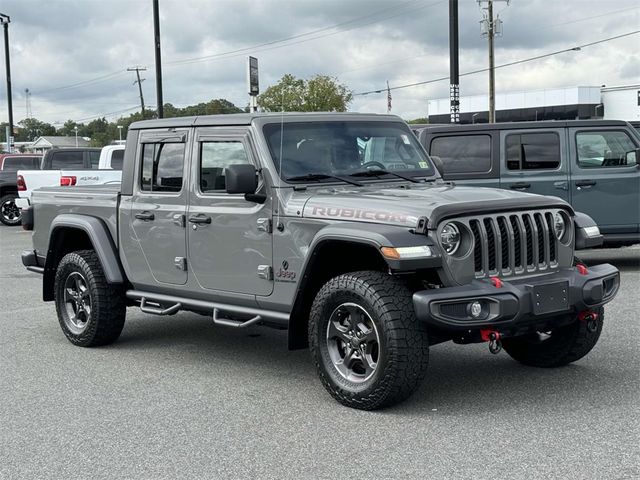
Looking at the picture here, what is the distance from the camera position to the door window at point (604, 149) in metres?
11.6

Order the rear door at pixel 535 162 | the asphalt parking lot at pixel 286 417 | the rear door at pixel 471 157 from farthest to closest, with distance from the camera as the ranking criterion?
the rear door at pixel 471 157
the rear door at pixel 535 162
the asphalt parking lot at pixel 286 417

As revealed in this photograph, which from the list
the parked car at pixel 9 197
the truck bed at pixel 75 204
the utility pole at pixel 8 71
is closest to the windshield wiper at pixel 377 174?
the truck bed at pixel 75 204

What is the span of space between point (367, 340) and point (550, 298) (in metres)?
1.15

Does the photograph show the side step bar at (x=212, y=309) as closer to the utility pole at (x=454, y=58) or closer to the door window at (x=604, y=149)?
the door window at (x=604, y=149)

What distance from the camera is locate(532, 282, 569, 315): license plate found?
5332 mm

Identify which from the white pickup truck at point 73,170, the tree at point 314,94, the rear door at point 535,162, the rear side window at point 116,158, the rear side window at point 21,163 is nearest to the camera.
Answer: the rear door at point 535,162

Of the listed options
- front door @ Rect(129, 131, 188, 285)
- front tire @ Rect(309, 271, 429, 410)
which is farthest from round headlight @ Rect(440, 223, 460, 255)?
front door @ Rect(129, 131, 188, 285)

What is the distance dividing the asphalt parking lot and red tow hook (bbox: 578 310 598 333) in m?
0.36

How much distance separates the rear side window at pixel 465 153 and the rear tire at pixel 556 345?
223 inches

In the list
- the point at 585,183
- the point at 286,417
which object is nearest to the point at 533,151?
the point at 585,183

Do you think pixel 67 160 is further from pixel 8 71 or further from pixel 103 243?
pixel 8 71

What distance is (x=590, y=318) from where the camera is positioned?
5.96m

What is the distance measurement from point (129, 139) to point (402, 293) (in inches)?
129

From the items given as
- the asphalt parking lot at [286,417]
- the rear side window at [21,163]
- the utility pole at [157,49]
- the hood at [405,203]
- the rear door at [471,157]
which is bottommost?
the asphalt parking lot at [286,417]
